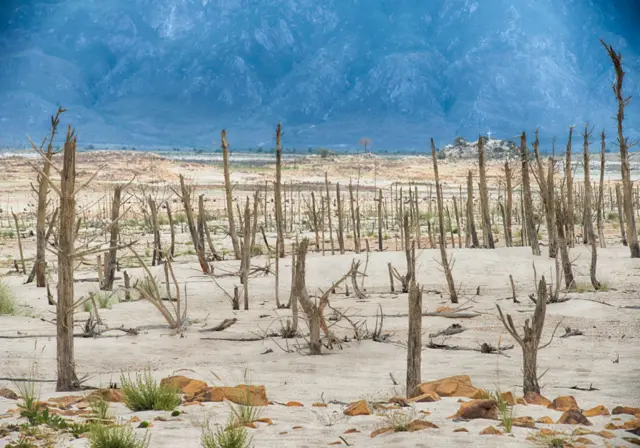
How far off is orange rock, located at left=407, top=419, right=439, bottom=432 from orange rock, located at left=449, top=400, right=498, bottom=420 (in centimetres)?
36

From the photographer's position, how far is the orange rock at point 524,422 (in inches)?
266

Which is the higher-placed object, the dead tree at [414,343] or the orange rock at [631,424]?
the dead tree at [414,343]

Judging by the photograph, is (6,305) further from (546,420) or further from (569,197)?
(569,197)

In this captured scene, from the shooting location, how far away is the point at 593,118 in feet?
625

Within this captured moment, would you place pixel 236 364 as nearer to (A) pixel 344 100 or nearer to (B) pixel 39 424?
(B) pixel 39 424

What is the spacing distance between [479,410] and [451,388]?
A: 3.51 ft

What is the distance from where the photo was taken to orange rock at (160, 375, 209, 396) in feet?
27.0

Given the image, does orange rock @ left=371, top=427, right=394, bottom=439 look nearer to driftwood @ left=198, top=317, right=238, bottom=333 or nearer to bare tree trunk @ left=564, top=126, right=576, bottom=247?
driftwood @ left=198, top=317, right=238, bottom=333

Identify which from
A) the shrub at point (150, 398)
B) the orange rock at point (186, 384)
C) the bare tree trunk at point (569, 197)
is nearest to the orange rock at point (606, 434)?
the shrub at point (150, 398)

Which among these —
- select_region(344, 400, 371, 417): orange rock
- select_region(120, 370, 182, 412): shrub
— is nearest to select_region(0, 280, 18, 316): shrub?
select_region(120, 370, 182, 412): shrub

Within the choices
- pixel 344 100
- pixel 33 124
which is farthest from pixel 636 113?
pixel 33 124

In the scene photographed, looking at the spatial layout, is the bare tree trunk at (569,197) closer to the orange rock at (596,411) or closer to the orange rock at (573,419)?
the orange rock at (596,411)

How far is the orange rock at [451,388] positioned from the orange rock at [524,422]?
1.07 metres

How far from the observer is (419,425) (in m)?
6.77
